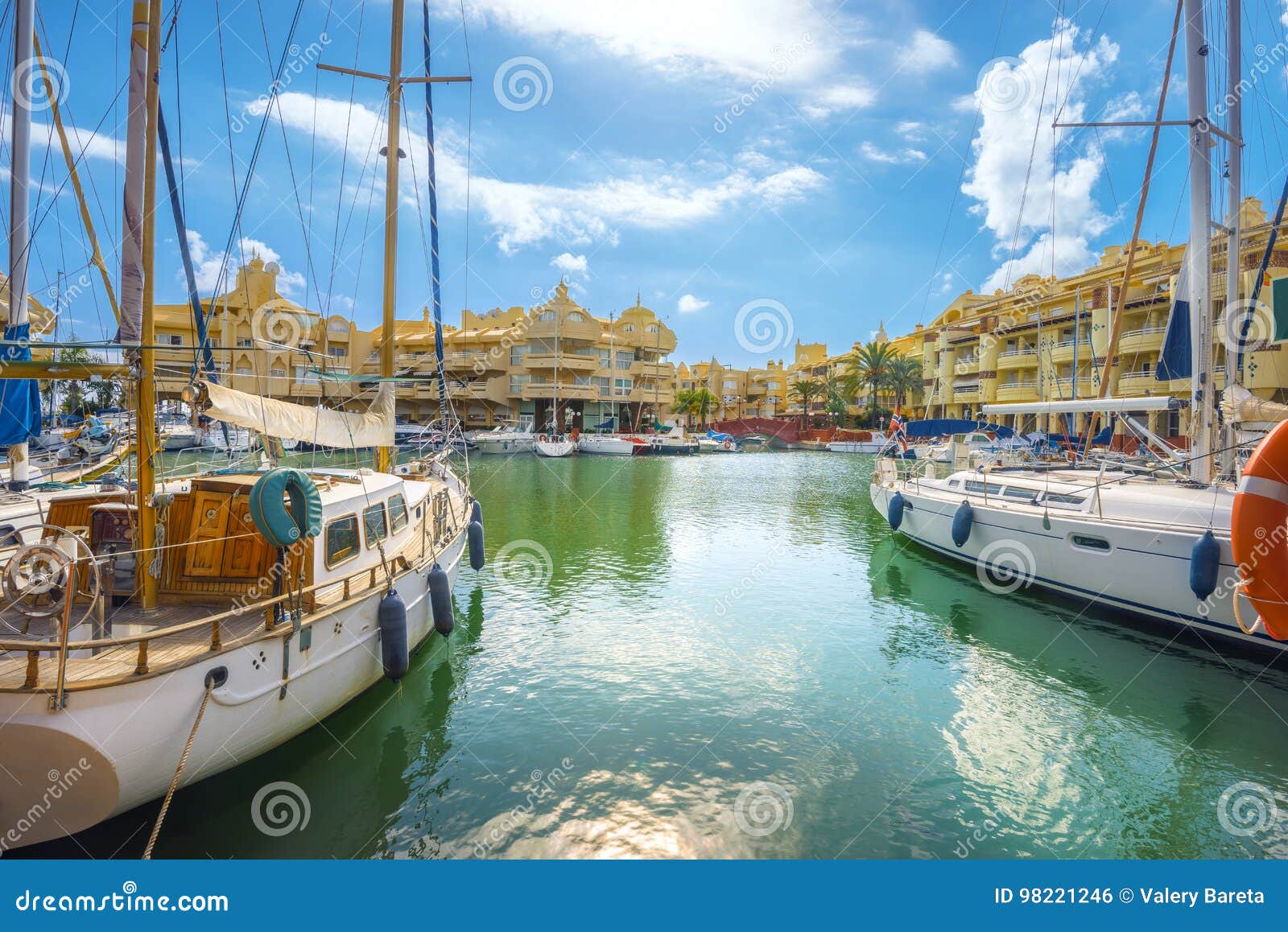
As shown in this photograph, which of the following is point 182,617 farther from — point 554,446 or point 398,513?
point 554,446

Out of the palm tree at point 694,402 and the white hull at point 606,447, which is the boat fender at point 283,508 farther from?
the palm tree at point 694,402

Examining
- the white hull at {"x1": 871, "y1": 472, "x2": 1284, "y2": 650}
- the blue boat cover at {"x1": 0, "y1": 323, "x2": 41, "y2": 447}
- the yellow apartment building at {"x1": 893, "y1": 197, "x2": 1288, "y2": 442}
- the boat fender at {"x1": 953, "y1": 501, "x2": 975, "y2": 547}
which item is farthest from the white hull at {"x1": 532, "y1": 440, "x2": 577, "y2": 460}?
the blue boat cover at {"x1": 0, "y1": 323, "x2": 41, "y2": 447}

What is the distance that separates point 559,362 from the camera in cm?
6612

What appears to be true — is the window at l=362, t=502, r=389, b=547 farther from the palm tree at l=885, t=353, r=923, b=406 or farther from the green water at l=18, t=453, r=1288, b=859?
the palm tree at l=885, t=353, r=923, b=406

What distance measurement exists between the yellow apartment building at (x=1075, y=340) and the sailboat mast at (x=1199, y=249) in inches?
484

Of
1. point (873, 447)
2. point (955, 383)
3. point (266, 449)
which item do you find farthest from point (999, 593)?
point (873, 447)

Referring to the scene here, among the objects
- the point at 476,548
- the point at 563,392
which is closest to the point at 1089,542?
the point at 476,548

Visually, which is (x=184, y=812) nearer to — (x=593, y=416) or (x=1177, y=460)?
(x=1177, y=460)

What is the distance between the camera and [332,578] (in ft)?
27.4

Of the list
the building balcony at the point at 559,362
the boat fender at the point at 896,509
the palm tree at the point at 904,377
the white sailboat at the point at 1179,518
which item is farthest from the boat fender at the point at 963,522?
the palm tree at the point at 904,377

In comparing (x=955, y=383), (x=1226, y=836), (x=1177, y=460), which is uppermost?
(x=955, y=383)

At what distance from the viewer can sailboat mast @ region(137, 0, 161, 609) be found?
694cm

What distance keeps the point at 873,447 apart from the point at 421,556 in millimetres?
67129

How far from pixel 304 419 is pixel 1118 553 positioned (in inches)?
555
